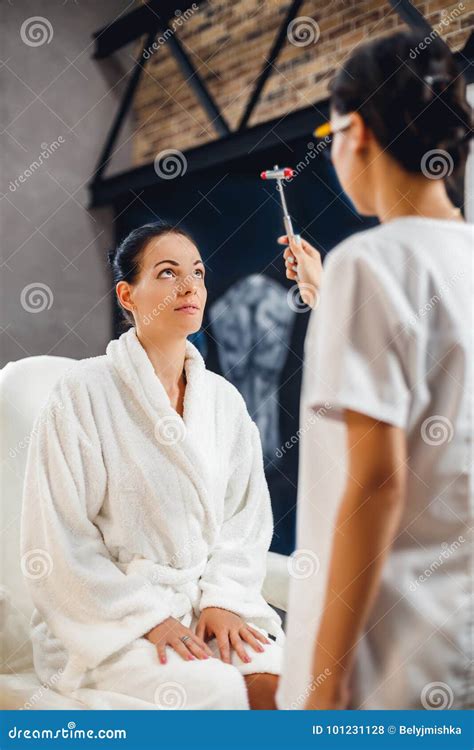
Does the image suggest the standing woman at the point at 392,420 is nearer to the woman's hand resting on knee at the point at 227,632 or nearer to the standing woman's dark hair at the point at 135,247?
the woman's hand resting on knee at the point at 227,632

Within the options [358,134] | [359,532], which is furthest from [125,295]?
[359,532]

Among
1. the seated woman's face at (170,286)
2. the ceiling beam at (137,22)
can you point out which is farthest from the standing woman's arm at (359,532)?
the ceiling beam at (137,22)

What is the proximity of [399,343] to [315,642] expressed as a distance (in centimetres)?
29

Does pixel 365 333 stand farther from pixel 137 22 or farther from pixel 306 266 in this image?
pixel 137 22

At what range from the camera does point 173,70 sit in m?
1.38

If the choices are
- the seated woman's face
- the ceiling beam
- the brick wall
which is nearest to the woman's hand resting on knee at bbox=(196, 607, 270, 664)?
Answer: the seated woman's face

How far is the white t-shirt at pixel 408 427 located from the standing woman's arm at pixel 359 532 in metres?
0.02

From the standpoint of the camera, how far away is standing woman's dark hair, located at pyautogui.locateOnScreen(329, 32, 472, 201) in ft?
2.43

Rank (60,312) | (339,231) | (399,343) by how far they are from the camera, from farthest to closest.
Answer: (60,312)
(339,231)
(399,343)

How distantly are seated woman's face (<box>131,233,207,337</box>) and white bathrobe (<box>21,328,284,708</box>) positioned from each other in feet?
0.17

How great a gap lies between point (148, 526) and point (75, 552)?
0.32ft

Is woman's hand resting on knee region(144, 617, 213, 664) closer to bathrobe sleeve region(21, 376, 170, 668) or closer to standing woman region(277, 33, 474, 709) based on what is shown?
bathrobe sleeve region(21, 376, 170, 668)
